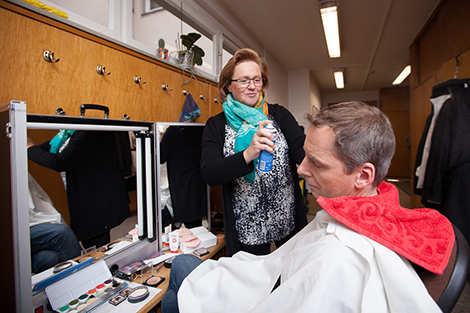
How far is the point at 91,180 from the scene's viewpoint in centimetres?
121

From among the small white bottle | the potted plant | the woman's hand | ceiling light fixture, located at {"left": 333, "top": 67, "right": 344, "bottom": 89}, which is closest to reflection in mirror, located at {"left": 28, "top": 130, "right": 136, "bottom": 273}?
the small white bottle

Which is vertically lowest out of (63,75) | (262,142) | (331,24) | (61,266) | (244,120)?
(61,266)

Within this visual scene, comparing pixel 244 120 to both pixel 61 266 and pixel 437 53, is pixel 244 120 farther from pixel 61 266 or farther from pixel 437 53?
pixel 437 53

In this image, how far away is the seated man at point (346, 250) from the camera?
607 mm

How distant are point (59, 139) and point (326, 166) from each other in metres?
1.05

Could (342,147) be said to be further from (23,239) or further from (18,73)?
(18,73)

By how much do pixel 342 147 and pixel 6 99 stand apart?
120 centimetres

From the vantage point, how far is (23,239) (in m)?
0.78

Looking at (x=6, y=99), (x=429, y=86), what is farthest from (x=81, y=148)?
(x=429, y=86)

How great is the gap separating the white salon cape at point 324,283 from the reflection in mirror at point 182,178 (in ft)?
2.68

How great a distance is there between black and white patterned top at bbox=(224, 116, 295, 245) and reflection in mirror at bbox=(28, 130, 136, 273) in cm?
58

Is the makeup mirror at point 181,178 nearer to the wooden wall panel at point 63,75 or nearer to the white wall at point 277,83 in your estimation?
the wooden wall panel at point 63,75

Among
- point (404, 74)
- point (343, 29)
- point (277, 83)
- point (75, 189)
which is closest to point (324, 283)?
point (75, 189)

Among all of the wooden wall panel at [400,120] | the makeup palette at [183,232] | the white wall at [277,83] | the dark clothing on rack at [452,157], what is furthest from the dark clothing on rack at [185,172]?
the wooden wall panel at [400,120]
